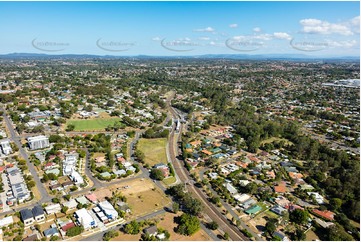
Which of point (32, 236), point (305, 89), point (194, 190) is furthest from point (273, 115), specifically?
point (32, 236)

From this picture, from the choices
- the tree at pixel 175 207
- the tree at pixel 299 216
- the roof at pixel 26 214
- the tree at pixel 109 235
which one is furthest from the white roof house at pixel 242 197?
the roof at pixel 26 214

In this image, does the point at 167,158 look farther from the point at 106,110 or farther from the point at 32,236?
the point at 106,110

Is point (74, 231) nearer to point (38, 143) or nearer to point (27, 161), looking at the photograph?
point (27, 161)

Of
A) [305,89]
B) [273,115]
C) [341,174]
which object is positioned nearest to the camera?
[341,174]

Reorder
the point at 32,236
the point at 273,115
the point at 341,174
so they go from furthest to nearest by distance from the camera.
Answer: the point at 273,115, the point at 341,174, the point at 32,236

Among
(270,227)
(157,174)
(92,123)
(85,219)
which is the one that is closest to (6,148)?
(92,123)

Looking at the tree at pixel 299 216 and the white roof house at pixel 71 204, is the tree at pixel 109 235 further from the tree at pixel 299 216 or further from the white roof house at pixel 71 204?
the tree at pixel 299 216

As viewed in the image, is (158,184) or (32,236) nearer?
(32,236)

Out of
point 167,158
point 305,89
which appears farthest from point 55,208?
point 305,89
